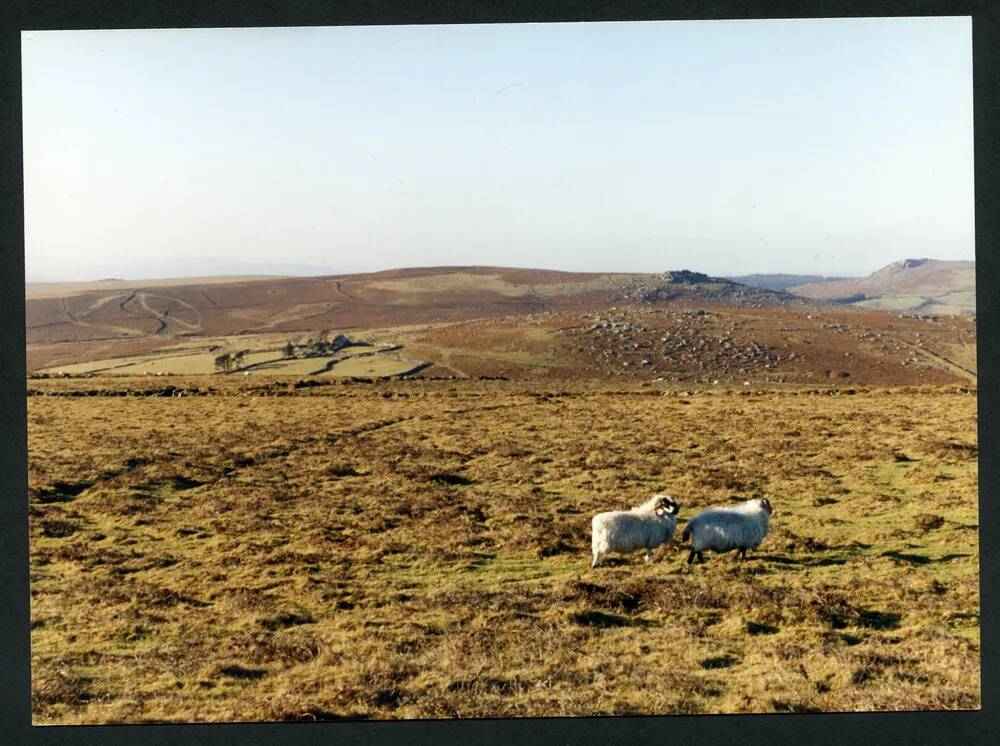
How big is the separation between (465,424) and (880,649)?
82.0 feet

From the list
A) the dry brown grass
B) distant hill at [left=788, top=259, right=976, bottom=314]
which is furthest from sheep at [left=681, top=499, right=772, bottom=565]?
distant hill at [left=788, top=259, right=976, bottom=314]

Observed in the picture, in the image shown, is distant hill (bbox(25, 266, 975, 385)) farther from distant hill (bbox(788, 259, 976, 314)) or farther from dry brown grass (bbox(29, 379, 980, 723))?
distant hill (bbox(788, 259, 976, 314))

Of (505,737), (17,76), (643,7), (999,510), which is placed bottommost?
(505,737)

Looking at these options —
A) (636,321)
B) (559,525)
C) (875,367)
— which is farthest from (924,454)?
(636,321)

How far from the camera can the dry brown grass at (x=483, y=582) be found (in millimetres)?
9812

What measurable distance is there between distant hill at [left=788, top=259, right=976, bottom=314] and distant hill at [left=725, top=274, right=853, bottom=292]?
2.56 m

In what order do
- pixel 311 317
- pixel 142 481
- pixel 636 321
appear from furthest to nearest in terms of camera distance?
1. pixel 311 317
2. pixel 636 321
3. pixel 142 481

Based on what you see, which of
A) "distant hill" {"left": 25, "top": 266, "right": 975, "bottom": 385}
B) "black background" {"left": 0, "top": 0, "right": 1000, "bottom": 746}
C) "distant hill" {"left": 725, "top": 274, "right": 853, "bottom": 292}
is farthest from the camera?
"distant hill" {"left": 725, "top": 274, "right": 853, "bottom": 292}

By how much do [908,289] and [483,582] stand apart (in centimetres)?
13950

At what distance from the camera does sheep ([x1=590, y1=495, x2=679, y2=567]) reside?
46.3 feet

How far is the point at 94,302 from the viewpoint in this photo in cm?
14300

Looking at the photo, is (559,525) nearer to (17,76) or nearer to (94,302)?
(17,76)

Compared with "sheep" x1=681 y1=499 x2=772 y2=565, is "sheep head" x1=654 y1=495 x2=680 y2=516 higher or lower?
higher

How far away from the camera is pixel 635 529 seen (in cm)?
1427
